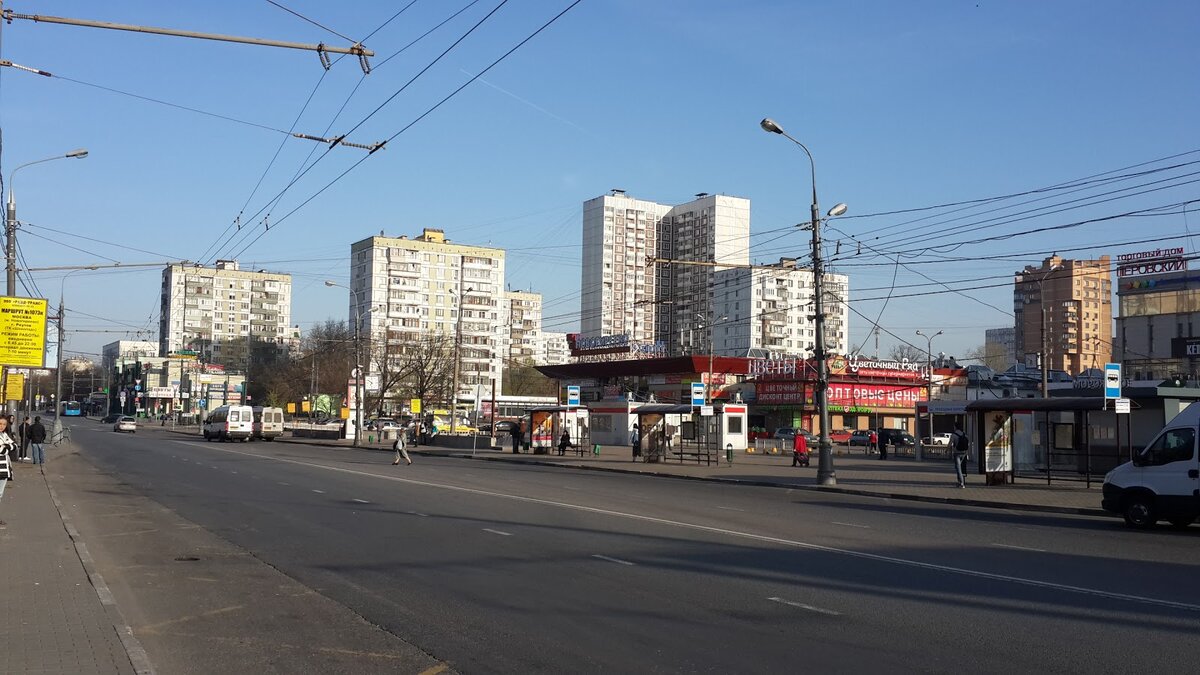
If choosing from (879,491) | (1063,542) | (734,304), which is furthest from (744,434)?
(734,304)

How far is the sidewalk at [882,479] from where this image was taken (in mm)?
24547

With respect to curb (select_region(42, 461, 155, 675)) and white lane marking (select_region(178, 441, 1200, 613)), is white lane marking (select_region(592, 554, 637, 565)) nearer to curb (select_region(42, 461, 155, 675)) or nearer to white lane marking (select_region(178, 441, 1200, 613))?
white lane marking (select_region(178, 441, 1200, 613))

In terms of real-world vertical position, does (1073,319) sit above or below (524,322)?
above

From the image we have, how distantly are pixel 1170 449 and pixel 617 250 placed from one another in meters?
111

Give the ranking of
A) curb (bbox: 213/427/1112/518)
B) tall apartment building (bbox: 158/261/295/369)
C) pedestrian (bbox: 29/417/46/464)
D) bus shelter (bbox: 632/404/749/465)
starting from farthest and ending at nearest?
tall apartment building (bbox: 158/261/295/369) < bus shelter (bbox: 632/404/749/465) < pedestrian (bbox: 29/417/46/464) < curb (bbox: 213/427/1112/518)

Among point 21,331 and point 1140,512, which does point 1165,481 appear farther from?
point 21,331

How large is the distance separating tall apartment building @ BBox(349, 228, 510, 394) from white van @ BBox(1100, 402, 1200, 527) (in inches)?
4286

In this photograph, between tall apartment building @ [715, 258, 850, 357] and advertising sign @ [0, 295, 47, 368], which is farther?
tall apartment building @ [715, 258, 850, 357]

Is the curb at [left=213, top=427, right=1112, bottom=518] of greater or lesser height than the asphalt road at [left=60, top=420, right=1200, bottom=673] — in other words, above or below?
below

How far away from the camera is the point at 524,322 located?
15750cm

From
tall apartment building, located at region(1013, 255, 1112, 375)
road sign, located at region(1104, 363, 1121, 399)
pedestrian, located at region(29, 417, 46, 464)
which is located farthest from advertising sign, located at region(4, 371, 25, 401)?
tall apartment building, located at region(1013, 255, 1112, 375)

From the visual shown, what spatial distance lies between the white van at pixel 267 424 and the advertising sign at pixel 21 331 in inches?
1442

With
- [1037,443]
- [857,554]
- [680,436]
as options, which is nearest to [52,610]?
[857,554]

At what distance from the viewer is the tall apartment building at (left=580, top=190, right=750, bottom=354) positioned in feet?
395
